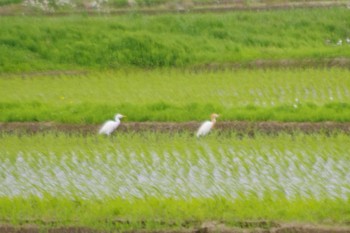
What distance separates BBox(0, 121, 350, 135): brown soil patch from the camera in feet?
29.4

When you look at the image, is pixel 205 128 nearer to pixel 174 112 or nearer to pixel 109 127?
pixel 174 112

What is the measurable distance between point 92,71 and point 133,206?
7.75 meters

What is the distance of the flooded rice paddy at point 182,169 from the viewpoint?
6922mm

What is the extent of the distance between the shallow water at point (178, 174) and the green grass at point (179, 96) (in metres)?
1.45

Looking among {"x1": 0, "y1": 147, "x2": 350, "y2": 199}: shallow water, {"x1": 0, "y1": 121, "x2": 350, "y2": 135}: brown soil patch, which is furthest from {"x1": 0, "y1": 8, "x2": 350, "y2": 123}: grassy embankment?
{"x1": 0, "y1": 147, "x2": 350, "y2": 199}: shallow water

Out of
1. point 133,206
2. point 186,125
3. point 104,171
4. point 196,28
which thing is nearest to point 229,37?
point 196,28

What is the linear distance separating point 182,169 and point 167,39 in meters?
7.19

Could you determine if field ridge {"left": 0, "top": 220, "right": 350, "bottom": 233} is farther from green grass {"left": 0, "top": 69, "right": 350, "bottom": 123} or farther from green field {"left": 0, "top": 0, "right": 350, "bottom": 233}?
green grass {"left": 0, "top": 69, "right": 350, "bottom": 123}

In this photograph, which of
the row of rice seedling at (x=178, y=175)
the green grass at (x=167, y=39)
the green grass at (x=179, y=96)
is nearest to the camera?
the row of rice seedling at (x=178, y=175)

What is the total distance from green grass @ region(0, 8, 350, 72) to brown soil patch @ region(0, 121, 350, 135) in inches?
169

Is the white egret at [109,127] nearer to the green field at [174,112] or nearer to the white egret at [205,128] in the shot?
the green field at [174,112]

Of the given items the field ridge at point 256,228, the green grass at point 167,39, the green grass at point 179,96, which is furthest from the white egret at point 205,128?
the green grass at point 167,39

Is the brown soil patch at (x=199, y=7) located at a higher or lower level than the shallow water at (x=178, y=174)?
lower

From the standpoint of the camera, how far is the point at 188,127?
9352mm
